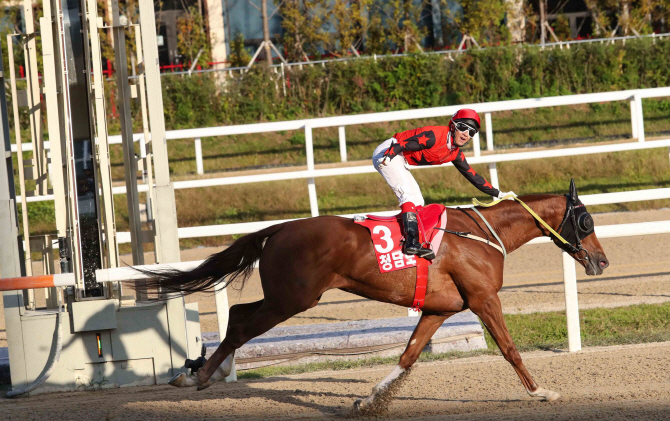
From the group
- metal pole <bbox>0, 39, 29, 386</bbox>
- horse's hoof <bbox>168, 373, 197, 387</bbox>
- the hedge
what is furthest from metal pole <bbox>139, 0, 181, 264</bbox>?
the hedge

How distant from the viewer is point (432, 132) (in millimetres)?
4383

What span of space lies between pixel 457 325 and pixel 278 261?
1951mm

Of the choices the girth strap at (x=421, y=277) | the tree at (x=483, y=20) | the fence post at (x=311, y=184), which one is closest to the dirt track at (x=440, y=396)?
the girth strap at (x=421, y=277)

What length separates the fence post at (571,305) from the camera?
5137 millimetres

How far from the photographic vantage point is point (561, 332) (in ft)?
19.1

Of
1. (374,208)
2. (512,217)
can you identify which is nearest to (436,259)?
(512,217)

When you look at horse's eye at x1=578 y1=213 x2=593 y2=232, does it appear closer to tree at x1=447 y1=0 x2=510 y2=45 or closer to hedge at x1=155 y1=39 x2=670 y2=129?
hedge at x1=155 y1=39 x2=670 y2=129

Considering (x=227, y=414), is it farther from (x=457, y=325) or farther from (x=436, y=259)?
(x=457, y=325)

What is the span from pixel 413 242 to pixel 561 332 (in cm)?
233

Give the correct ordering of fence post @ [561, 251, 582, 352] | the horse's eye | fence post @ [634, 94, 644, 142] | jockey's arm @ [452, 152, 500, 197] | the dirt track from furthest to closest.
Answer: fence post @ [634, 94, 644, 142] < fence post @ [561, 251, 582, 352] < jockey's arm @ [452, 152, 500, 197] < the horse's eye < the dirt track

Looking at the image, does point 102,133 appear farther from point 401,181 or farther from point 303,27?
point 303,27

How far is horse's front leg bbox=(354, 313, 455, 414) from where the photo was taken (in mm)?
4035

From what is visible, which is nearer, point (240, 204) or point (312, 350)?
point (312, 350)

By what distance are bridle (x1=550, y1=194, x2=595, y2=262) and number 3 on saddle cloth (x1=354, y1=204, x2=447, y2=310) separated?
74cm
